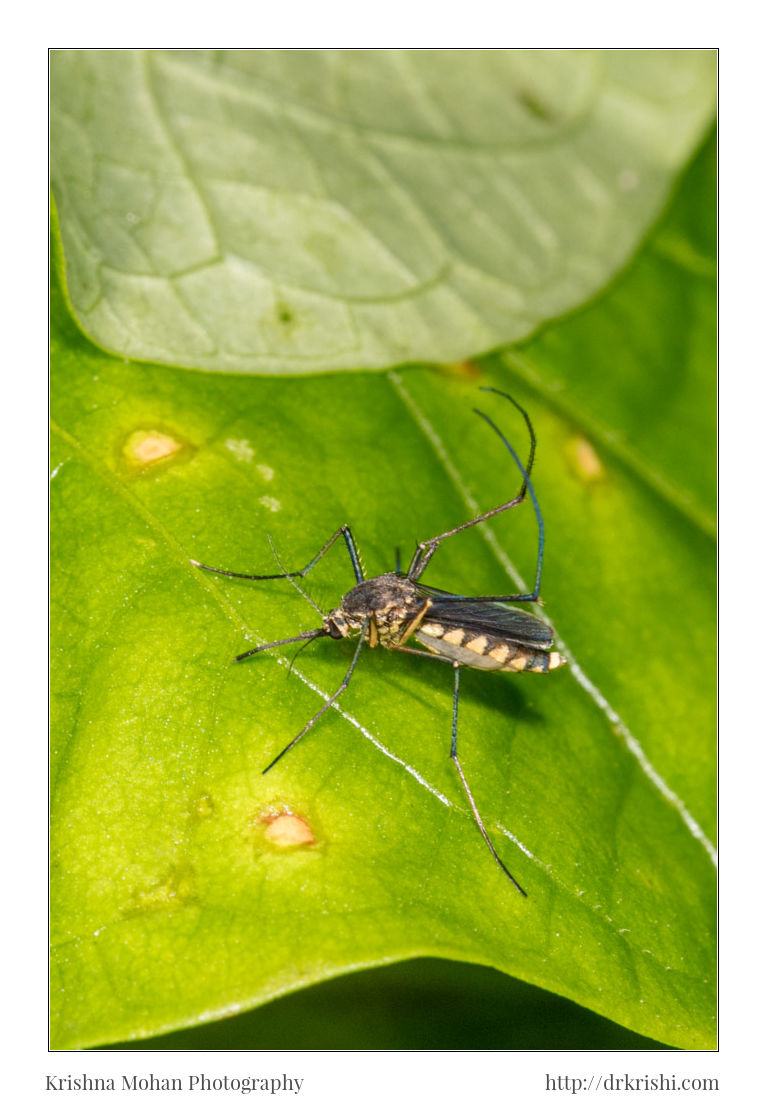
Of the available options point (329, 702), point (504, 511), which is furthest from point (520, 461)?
point (329, 702)

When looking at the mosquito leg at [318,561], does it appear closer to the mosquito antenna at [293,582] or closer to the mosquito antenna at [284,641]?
the mosquito antenna at [293,582]

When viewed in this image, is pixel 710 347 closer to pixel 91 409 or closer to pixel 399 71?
pixel 399 71

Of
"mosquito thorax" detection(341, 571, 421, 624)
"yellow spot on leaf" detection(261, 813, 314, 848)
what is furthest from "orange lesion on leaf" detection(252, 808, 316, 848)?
"mosquito thorax" detection(341, 571, 421, 624)

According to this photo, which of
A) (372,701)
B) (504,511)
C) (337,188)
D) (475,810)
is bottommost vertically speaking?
(475,810)

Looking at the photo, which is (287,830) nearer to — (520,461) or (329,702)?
(329,702)

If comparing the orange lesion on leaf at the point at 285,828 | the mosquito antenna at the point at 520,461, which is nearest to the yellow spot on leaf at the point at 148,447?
the orange lesion on leaf at the point at 285,828

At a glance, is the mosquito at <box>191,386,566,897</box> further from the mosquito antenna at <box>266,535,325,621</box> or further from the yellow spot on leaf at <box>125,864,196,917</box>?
the yellow spot on leaf at <box>125,864,196,917</box>
